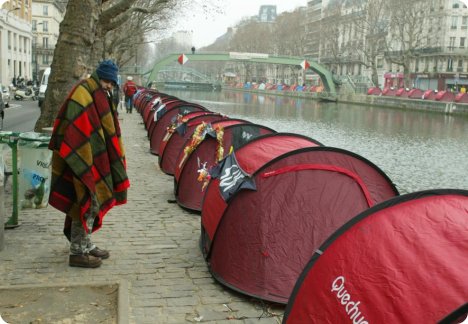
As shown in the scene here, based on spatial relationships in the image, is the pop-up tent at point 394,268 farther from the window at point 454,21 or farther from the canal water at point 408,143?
the window at point 454,21

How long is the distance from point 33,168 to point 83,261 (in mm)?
2012

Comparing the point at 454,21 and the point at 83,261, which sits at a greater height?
the point at 454,21

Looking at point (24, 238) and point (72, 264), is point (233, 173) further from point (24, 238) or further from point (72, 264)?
point (24, 238)

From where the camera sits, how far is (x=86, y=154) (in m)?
4.88

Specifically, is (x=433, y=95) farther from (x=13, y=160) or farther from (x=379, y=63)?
(x=379, y=63)

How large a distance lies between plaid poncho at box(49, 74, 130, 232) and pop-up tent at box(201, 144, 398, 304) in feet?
3.90

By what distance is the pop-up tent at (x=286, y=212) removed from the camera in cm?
487

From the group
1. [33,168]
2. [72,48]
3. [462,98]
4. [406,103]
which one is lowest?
[33,168]

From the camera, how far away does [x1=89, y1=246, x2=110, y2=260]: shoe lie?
5.55m

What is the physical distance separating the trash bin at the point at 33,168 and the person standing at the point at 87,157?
1798 millimetres

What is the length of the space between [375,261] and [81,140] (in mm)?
2955

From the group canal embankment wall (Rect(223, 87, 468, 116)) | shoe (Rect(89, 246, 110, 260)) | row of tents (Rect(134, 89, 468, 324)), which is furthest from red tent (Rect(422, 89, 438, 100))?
shoe (Rect(89, 246, 110, 260))

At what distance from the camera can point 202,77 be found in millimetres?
107938

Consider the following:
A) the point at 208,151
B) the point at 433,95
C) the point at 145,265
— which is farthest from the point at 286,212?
the point at 433,95
